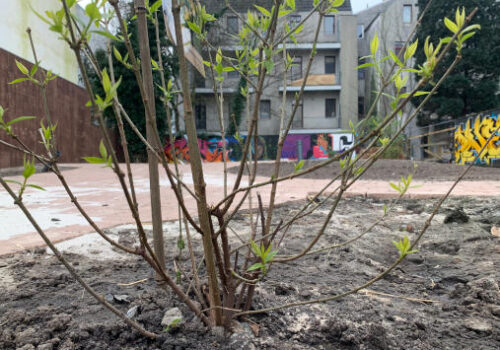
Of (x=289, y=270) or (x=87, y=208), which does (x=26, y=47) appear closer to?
(x=87, y=208)

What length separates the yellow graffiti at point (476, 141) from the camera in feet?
34.1

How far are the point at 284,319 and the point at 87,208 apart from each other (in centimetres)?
273

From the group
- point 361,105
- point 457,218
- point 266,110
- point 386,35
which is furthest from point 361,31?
point 457,218

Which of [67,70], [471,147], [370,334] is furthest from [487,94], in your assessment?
[370,334]

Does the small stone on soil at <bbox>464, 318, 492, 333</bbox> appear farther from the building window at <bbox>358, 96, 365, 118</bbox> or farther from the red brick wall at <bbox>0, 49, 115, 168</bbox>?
the building window at <bbox>358, 96, 365, 118</bbox>

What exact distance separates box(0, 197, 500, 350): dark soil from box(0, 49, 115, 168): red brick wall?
18.4 feet

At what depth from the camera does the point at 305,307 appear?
1.26m

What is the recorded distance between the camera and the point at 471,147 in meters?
11.8

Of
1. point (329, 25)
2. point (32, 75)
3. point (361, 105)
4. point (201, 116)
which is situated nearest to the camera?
point (32, 75)

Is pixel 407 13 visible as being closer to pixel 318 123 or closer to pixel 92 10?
pixel 318 123

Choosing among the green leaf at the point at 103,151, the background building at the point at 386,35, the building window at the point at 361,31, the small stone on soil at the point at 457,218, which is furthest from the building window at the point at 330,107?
the green leaf at the point at 103,151

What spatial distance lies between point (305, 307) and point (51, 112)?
11.0 m

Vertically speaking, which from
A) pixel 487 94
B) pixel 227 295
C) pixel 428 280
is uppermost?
pixel 487 94

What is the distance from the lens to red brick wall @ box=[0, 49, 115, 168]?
7.99 m
